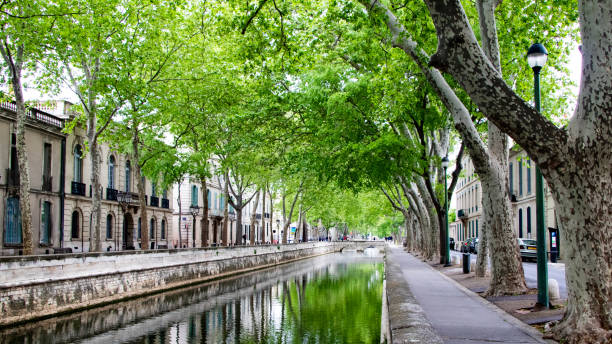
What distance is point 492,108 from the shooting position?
24.2 feet

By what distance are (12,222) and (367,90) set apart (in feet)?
65.0

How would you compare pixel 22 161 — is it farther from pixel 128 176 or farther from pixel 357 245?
pixel 357 245

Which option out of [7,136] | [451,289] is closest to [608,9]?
[451,289]

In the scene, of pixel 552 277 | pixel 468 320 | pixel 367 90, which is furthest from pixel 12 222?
pixel 468 320

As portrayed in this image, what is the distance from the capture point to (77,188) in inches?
1339

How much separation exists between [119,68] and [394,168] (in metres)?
11.4

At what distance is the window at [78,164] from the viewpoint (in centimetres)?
3422

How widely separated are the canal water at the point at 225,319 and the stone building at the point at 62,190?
605 centimetres

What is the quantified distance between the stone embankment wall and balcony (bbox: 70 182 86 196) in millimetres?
10172

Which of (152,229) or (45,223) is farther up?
(45,223)

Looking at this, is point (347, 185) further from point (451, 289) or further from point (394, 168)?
point (451, 289)

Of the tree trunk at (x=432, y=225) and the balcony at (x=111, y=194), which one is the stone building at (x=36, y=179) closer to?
the balcony at (x=111, y=194)

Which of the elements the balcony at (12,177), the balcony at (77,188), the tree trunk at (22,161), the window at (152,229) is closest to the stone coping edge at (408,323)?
the tree trunk at (22,161)

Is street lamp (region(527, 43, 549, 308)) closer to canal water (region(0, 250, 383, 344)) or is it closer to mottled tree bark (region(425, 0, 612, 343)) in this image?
mottled tree bark (region(425, 0, 612, 343))
